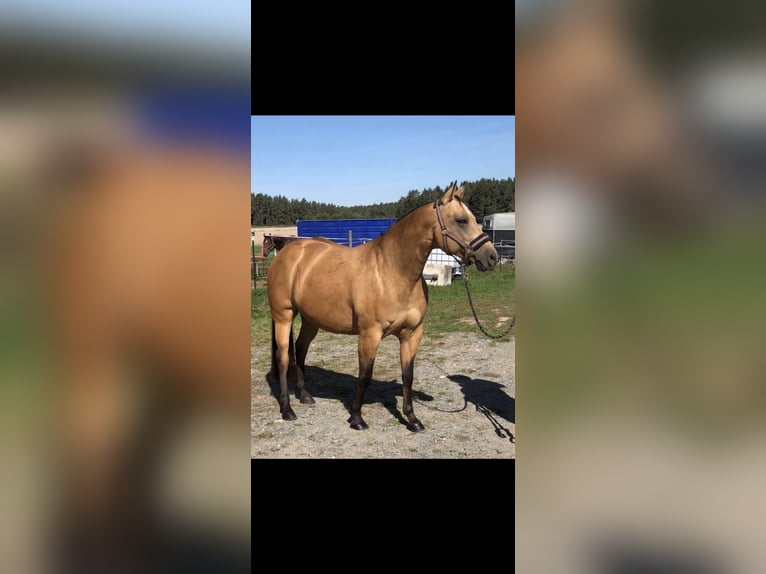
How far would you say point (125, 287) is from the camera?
1361 millimetres

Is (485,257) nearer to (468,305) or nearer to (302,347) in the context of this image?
(302,347)

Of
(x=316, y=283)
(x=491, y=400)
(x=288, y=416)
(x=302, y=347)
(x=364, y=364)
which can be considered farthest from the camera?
(x=302, y=347)

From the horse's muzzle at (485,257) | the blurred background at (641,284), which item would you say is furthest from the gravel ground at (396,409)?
the blurred background at (641,284)

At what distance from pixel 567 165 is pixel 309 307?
151 inches

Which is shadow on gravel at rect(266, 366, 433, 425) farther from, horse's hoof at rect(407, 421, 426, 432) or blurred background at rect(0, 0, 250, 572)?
blurred background at rect(0, 0, 250, 572)

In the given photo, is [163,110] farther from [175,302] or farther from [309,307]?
[309,307]

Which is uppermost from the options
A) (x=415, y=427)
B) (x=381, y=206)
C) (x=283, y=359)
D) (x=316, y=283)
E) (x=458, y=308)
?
(x=381, y=206)

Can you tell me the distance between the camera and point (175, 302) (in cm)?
135

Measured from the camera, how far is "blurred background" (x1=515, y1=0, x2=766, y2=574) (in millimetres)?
1339

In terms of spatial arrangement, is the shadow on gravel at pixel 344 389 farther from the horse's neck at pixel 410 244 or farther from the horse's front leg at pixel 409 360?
the horse's neck at pixel 410 244

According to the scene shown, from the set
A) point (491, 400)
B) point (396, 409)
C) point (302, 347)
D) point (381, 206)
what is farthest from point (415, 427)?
point (381, 206)

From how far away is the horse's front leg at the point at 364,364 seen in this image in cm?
451

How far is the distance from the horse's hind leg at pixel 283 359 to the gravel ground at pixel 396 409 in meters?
0.12

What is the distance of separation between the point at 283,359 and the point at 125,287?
3924 millimetres
